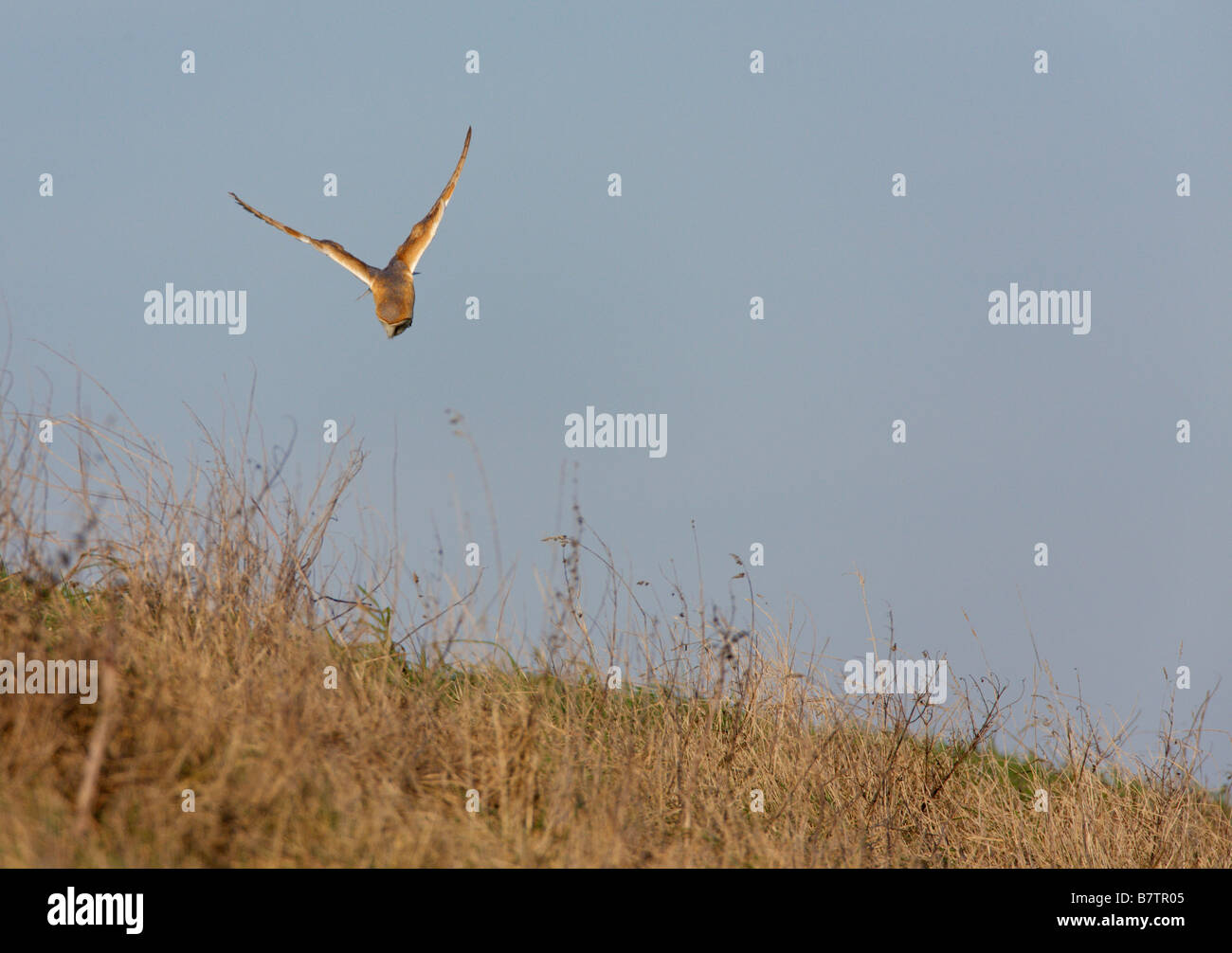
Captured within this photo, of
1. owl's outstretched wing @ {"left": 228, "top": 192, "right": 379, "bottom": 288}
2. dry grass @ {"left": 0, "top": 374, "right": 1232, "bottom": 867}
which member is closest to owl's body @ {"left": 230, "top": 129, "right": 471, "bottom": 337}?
owl's outstretched wing @ {"left": 228, "top": 192, "right": 379, "bottom": 288}

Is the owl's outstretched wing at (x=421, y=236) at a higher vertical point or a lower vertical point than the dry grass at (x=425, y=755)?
higher

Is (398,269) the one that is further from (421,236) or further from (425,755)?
(425,755)

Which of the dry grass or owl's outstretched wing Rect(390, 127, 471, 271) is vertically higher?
owl's outstretched wing Rect(390, 127, 471, 271)

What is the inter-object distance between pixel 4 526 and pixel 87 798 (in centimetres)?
251

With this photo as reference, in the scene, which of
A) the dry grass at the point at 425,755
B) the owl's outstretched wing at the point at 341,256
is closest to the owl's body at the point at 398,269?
the owl's outstretched wing at the point at 341,256

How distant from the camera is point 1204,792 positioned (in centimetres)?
753

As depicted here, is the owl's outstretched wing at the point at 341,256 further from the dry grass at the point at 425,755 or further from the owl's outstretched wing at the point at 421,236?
the dry grass at the point at 425,755

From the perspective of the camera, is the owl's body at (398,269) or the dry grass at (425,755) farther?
the owl's body at (398,269)

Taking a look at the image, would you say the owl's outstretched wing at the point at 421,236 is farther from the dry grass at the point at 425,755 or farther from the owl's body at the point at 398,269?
the dry grass at the point at 425,755

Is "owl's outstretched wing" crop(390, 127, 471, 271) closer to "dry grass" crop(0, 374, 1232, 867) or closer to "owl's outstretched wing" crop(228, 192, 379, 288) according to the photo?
"owl's outstretched wing" crop(228, 192, 379, 288)
